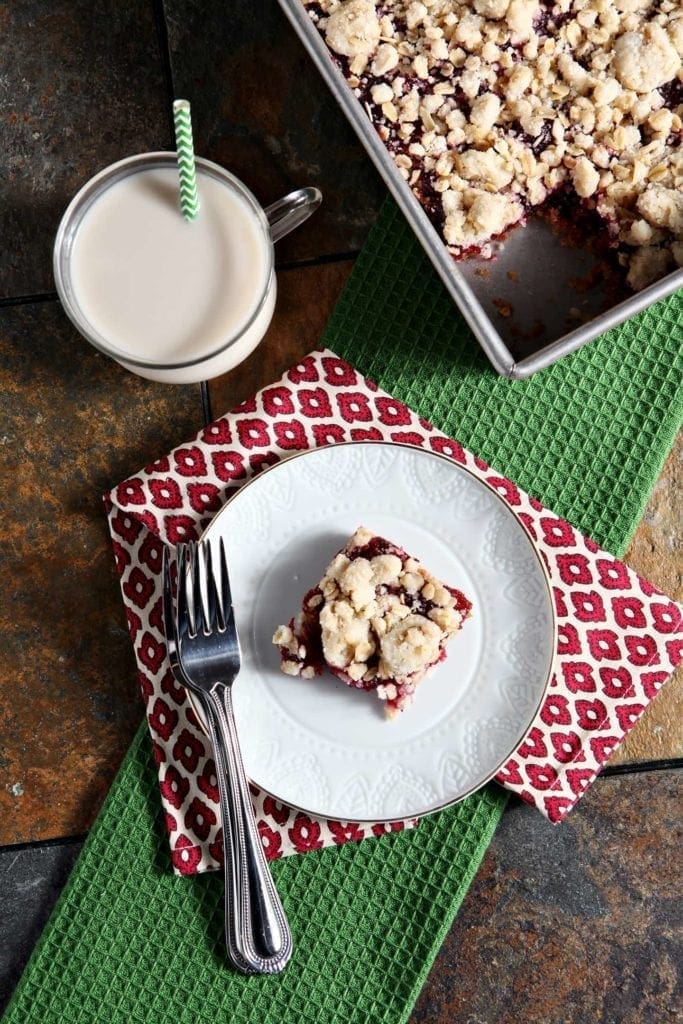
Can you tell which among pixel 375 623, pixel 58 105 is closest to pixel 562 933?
pixel 375 623

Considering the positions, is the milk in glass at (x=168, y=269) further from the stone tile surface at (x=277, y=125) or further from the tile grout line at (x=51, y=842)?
the tile grout line at (x=51, y=842)

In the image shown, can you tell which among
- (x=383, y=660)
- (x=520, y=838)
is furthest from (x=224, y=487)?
(x=520, y=838)

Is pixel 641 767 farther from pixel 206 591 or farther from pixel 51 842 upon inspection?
pixel 51 842

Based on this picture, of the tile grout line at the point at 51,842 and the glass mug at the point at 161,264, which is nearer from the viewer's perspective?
the glass mug at the point at 161,264

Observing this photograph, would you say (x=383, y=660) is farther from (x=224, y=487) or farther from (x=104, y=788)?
(x=104, y=788)

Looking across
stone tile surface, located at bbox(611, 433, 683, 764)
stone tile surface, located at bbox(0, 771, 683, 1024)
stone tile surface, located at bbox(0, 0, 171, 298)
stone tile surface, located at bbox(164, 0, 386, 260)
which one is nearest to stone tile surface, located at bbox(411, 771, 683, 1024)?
stone tile surface, located at bbox(0, 771, 683, 1024)

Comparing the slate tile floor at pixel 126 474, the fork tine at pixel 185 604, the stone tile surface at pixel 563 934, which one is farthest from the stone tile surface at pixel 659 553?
the fork tine at pixel 185 604
